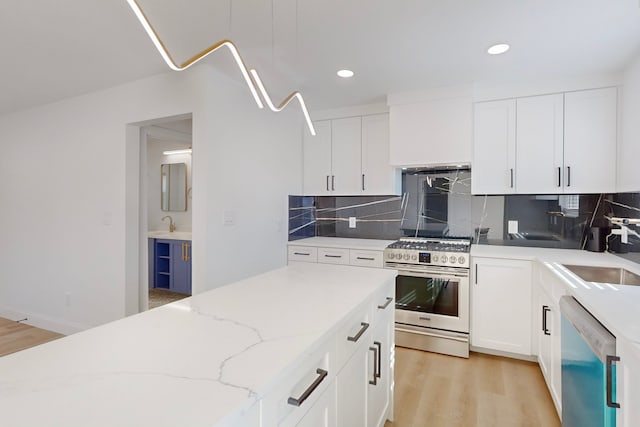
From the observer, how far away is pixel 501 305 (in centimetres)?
276

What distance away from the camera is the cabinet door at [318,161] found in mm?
3820

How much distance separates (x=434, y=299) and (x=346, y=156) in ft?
5.84

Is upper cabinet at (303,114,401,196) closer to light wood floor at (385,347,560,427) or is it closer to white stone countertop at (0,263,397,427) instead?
light wood floor at (385,347,560,427)

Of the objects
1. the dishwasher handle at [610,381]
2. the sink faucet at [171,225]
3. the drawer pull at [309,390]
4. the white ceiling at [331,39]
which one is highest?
the white ceiling at [331,39]

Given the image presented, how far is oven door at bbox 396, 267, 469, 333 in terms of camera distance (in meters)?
2.85

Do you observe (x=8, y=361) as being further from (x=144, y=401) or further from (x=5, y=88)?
(x=5, y=88)

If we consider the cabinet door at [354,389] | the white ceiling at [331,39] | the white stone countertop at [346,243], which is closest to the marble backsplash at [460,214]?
the white stone countertop at [346,243]

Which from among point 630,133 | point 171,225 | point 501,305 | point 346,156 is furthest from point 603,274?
point 171,225

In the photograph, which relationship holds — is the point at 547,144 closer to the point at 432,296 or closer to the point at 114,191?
the point at 432,296

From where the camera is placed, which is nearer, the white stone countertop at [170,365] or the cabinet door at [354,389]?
the white stone countertop at [170,365]

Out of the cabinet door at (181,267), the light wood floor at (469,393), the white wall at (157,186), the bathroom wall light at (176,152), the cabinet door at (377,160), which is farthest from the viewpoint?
the white wall at (157,186)

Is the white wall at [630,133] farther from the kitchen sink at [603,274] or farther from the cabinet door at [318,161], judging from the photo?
the cabinet door at [318,161]

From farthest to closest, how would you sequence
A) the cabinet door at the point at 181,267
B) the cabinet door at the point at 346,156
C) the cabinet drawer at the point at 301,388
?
the cabinet door at the point at 181,267 → the cabinet door at the point at 346,156 → the cabinet drawer at the point at 301,388

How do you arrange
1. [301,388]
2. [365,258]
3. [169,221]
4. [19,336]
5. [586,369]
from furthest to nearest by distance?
[169,221] → [19,336] → [365,258] → [586,369] → [301,388]
